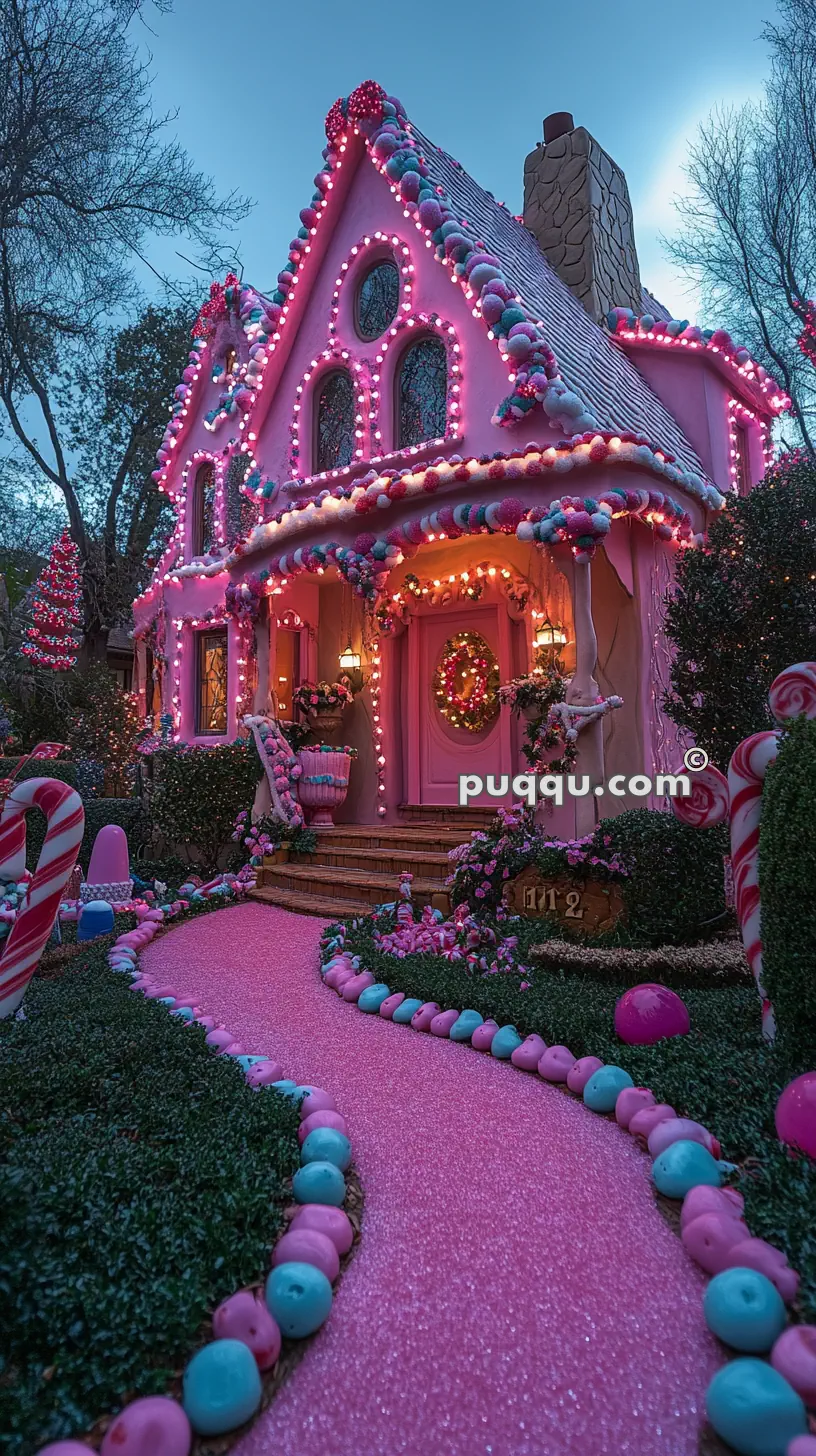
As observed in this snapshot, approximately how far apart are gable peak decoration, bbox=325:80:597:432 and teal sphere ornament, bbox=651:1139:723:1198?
6.35m

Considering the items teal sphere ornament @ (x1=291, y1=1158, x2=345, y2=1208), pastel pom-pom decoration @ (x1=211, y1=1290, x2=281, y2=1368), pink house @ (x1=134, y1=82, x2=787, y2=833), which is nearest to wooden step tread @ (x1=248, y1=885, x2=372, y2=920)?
pink house @ (x1=134, y1=82, x2=787, y2=833)

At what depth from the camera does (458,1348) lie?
1746mm

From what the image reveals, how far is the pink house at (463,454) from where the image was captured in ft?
24.3

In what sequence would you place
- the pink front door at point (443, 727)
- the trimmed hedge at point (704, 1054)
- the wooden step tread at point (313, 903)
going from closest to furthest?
the trimmed hedge at point (704, 1054)
the wooden step tread at point (313, 903)
the pink front door at point (443, 727)

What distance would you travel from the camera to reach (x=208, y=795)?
377 inches

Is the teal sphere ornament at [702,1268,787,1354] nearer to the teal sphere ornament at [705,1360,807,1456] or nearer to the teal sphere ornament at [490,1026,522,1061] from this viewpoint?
the teal sphere ornament at [705,1360,807,1456]

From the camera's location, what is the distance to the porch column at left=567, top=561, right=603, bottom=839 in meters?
6.56

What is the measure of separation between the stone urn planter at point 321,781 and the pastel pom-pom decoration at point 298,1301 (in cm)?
761

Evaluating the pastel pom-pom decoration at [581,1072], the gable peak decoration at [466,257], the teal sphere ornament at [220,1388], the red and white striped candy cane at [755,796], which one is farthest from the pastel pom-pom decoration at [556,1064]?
the gable peak decoration at [466,257]

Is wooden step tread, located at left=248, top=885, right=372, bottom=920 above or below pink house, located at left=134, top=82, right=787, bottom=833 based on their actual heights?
below

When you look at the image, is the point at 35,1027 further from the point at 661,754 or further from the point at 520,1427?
the point at 661,754

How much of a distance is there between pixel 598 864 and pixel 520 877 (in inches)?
29.2

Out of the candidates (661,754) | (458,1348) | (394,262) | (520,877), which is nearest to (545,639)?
(661,754)

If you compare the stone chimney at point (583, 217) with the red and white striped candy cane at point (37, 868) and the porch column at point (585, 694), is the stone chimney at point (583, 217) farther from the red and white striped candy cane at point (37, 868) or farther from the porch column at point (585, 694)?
the red and white striped candy cane at point (37, 868)
